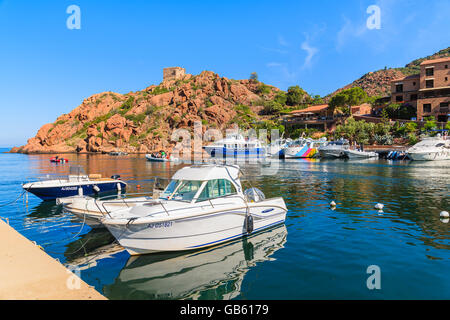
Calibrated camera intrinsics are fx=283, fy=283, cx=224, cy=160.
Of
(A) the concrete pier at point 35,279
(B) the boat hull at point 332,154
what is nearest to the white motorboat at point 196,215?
(A) the concrete pier at point 35,279

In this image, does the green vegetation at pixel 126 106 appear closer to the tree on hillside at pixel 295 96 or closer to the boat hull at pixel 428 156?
the tree on hillside at pixel 295 96

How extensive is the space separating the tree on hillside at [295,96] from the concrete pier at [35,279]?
413ft

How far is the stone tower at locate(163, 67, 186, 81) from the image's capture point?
183 meters

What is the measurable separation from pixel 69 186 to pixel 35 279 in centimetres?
1536

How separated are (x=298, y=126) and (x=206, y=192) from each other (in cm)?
8840

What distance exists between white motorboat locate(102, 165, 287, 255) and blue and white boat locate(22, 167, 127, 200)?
11.8m

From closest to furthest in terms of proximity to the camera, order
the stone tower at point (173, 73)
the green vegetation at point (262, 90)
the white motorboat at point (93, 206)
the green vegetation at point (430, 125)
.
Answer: the white motorboat at point (93, 206)
the green vegetation at point (430, 125)
the green vegetation at point (262, 90)
the stone tower at point (173, 73)

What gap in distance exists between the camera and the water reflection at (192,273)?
738 centimetres

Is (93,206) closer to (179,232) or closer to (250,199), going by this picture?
(179,232)

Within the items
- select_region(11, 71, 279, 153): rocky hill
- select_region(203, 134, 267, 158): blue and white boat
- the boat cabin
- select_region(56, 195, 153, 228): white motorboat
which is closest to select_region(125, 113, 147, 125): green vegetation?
select_region(11, 71, 279, 153): rocky hill

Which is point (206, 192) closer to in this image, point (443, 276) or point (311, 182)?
point (443, 276)

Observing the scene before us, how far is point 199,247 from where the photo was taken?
1005 centimetres
